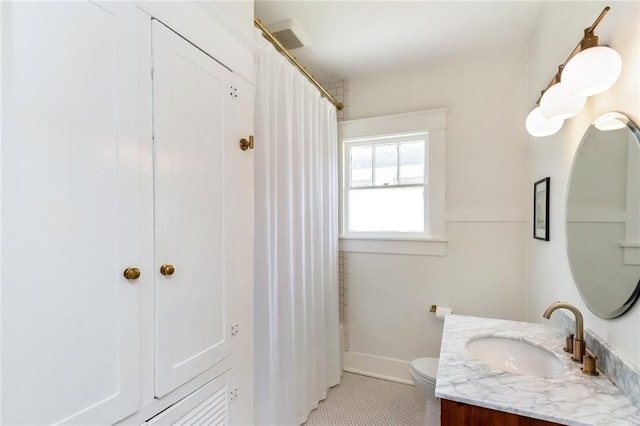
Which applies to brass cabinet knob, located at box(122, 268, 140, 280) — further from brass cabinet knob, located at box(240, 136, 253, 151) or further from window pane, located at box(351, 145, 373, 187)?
window pane, located at box(351, 145, 373, 187)

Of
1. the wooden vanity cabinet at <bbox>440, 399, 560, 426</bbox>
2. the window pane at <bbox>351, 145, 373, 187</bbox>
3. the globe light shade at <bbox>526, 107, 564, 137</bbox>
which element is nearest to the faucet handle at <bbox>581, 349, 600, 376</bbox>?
the wooden vanity cabinet at <bbox>440, 399, 560, 426</bbox>

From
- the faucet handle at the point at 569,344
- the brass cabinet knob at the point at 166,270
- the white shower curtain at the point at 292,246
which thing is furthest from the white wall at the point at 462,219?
the brass cabinet knob at the point at 166,270

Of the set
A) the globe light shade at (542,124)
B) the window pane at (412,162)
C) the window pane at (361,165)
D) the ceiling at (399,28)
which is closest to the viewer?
the globe light shade at (542,124)

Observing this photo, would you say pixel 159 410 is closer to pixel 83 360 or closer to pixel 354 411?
pixel 83 360

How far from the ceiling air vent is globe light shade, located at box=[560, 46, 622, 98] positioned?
1.55 meters

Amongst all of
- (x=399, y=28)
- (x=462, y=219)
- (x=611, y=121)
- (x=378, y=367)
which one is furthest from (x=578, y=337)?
(x=399, y=28)

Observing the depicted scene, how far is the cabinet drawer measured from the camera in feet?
3.30

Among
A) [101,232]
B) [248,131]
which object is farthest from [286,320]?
[101,232]

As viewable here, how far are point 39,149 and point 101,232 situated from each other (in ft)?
0.77

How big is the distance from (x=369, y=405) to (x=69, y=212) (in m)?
2.30

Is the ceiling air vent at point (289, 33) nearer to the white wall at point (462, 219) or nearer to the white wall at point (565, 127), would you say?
the white wall at point (462, 219)

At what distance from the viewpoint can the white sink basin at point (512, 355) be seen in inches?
52.8

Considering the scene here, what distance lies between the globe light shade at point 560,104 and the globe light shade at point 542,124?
15cm

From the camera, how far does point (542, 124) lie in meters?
1.56
